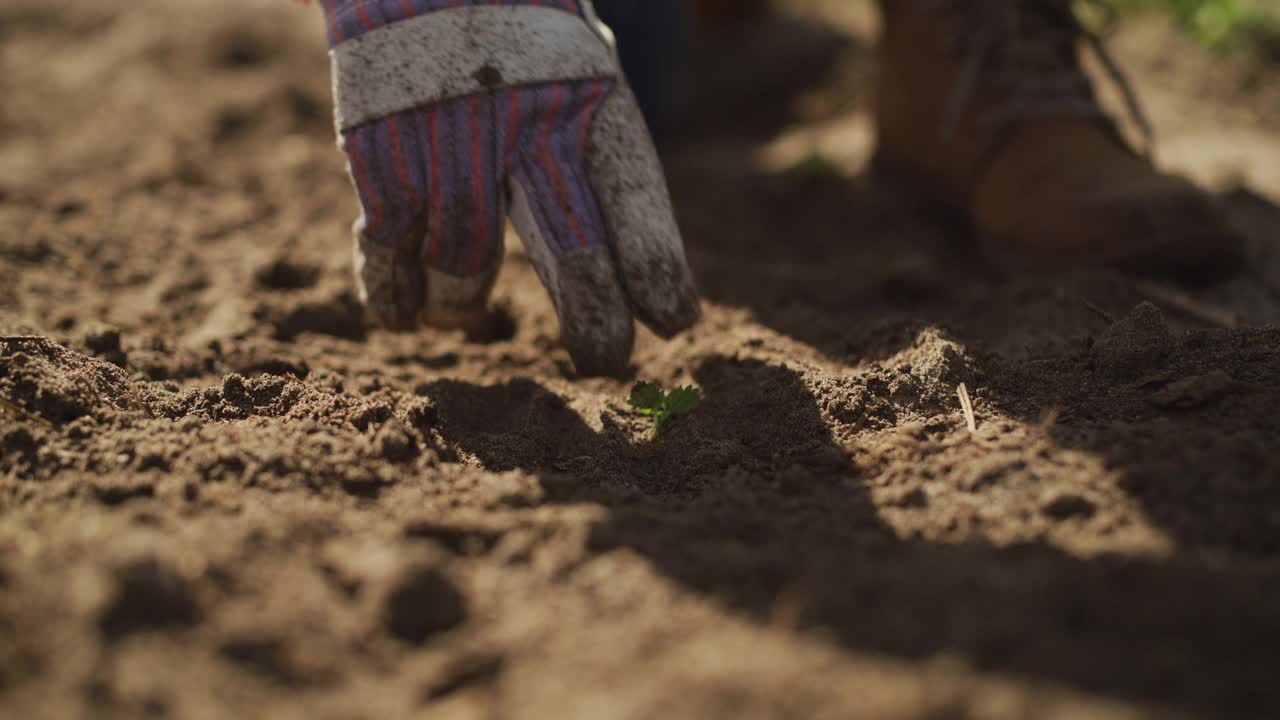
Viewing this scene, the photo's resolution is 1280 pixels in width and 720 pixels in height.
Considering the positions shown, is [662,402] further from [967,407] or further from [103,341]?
[103,341]

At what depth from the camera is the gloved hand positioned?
1.66m

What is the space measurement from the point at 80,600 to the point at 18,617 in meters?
0.08

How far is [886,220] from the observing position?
2.93m

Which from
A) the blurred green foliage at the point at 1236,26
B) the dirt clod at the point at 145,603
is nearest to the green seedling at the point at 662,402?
the dirt clod at the point at 145,603

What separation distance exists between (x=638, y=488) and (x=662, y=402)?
26cm

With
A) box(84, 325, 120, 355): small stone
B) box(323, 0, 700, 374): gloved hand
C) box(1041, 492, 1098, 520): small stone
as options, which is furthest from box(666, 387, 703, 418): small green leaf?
box(84, 325, 120, 355): small stone

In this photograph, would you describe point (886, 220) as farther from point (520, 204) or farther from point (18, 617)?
point (18, 617)

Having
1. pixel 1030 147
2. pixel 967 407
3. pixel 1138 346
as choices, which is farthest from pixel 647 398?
pixel 1030 147

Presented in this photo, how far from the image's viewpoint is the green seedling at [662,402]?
1.72m

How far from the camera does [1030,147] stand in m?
2.63

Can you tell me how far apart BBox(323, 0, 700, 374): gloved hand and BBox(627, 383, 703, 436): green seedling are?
0.24 feet

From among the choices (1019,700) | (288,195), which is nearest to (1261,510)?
(1019,700)

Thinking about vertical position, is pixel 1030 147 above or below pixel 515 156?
below

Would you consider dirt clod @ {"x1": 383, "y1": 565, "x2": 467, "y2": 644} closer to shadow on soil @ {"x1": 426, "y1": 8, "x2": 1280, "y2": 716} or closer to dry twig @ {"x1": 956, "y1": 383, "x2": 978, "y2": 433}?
shadow on soil @ {"x1": 426, "y1": 8, "x2": 1280, "y2": 716}
